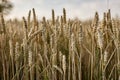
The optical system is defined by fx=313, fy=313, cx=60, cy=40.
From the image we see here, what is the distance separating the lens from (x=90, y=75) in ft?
5.47

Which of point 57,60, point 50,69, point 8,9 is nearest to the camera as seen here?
point 50,69

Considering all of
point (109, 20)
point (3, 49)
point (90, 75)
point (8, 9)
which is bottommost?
point (90, 75)

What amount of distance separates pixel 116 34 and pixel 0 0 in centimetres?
721

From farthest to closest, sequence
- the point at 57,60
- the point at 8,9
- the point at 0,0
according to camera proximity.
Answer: the point at 8,9
the point at 0,0
the point at 57,60

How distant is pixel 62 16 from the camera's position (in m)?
1.72

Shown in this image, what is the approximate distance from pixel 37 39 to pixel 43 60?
0.47 ft

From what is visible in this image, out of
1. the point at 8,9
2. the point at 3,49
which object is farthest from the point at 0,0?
the point at 3,49

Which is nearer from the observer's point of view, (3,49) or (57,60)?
(57,60)

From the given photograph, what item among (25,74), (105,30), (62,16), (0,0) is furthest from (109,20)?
(0,0)

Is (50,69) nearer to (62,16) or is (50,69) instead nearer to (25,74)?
(25,74)

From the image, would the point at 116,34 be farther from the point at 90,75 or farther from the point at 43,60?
the point at 43,60

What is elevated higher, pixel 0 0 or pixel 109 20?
pixel 0 0

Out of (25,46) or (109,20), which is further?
(109,20)

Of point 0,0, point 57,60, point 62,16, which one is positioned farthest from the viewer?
point 0,0
